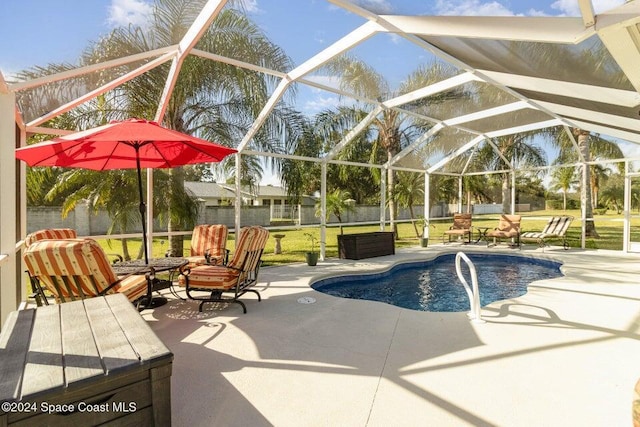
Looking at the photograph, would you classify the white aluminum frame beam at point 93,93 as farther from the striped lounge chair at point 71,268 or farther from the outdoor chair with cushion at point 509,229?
the outdoor chair with cushion at point 509,229

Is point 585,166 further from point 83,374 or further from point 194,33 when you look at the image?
point 83,374

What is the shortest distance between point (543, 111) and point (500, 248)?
5.70 meters

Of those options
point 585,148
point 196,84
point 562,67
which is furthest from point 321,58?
point 585,148

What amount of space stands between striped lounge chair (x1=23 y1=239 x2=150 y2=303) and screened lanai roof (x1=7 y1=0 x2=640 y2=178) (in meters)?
2.46

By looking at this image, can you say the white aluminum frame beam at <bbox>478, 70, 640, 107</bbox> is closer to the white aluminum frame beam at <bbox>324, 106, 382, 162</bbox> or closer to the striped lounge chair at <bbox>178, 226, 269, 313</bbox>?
the white aluminum frame beam at <bbox>324, 106, 382, 162</bbox>

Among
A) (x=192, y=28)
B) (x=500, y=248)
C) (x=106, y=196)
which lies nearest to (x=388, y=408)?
(x=192, y=28)

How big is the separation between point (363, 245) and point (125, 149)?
741 centimetres

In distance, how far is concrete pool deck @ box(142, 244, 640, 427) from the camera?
2.85 m

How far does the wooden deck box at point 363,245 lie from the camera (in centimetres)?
1112

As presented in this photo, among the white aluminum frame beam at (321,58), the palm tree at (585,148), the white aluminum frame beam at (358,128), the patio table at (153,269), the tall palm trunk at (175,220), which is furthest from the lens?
the palm tree at (585,148)

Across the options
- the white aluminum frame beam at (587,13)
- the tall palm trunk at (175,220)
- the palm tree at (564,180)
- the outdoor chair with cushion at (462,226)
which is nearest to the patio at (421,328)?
the white aluminum frame beam at (587,13)

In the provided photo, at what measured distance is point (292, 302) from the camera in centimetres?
623

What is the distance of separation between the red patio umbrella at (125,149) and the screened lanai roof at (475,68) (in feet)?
3.26

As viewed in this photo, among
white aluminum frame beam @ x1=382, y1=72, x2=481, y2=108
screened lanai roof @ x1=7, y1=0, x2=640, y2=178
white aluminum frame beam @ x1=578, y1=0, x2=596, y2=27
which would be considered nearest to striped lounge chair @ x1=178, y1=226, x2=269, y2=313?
screened lanai roof @ x1=7, y1=0, x2=640, y2=178
